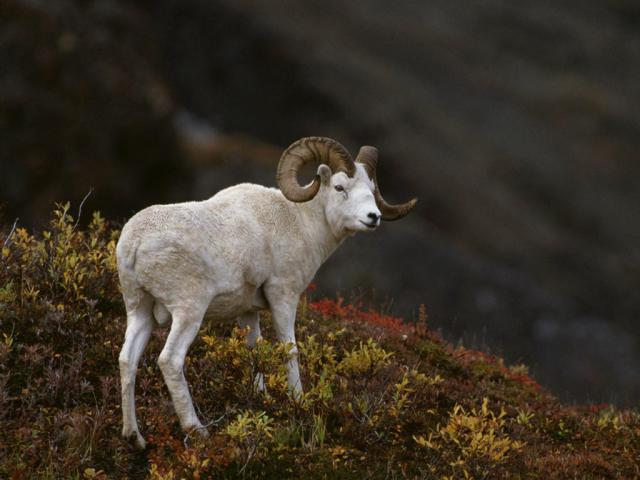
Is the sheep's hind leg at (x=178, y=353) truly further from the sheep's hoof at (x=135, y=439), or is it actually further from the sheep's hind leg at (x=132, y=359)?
the sheep's hoof at (x=135, y=439)

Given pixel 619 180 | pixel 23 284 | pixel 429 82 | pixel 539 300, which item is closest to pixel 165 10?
pixel 429 82

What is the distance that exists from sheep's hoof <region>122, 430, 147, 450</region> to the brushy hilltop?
0.08 m

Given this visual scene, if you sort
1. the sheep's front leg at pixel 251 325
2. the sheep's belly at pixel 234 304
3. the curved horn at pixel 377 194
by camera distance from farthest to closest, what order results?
the curved horn at pixel 377 194, the sheep's front leg at pixel 251 325, the sheep's belly at pixel 234 304

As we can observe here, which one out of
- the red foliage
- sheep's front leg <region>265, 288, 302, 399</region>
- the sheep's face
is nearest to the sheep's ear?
the sheep's face

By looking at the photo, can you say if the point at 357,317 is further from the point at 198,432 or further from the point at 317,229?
the point at 198,432

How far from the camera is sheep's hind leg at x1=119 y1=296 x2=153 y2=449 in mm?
7598

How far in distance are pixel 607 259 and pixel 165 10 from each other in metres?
25.7

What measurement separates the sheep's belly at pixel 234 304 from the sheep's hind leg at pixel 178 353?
0.34 metres

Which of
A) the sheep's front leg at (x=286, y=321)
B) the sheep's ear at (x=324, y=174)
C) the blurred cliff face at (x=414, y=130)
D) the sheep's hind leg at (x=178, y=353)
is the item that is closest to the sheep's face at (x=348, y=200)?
the sheep's ear at (x=324, y=174)

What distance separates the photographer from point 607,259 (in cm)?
4569

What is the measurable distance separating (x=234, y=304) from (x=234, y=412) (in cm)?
103

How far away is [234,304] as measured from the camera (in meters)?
8.23

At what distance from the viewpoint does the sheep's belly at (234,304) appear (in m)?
8.07

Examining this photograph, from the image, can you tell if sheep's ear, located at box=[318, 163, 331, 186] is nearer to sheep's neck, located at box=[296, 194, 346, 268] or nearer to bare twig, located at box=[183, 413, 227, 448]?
sheep's neck, located at box=[296, 194, 346, 268]
